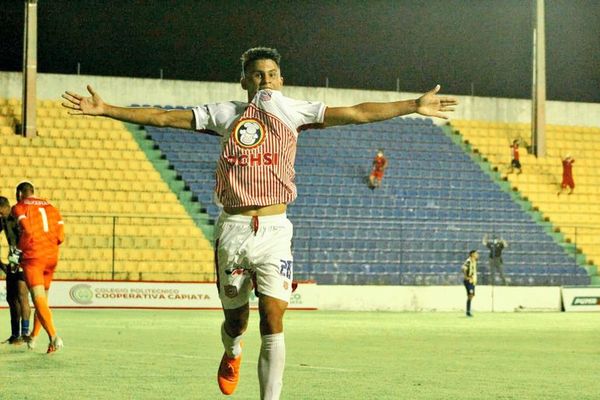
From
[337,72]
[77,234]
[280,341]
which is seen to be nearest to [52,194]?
[77,234]

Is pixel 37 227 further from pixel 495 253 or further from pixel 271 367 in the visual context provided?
pixel 495 253

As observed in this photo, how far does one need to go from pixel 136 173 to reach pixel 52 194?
8.77 feet

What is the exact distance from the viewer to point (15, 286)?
598 inches

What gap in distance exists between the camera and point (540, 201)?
124 ft

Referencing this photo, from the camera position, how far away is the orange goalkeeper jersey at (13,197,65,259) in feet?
45.5

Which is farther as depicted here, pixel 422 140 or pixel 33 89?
pixel 422 140

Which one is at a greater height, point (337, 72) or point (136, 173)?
point (337, 72)

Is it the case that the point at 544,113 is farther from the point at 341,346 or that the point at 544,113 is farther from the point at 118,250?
the point at 341,346

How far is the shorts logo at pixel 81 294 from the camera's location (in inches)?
1077

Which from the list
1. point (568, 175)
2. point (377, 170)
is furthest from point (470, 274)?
point (568, 175)

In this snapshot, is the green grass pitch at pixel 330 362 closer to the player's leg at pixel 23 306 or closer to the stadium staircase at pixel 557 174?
the player's leg at pixel 23 306

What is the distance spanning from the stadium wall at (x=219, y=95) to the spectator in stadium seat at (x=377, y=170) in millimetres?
4275

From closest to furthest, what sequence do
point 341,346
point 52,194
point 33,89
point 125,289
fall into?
point 341,346, point 125,289, point 52,194, point 33,89

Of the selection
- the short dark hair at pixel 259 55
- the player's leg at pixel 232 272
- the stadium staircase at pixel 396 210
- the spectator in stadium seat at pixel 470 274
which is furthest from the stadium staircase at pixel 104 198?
the short dark hair at pixel 259 55
